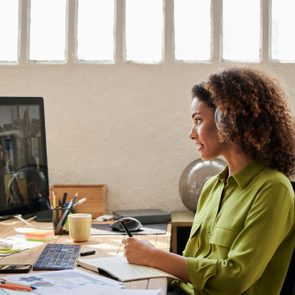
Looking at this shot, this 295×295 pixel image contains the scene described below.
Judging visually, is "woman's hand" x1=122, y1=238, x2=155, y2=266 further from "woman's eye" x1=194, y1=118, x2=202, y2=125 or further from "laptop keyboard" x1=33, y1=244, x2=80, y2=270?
"woman's eye" x1=194, y1=118, x2=202, y2=125

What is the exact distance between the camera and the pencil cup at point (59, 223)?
229 cm

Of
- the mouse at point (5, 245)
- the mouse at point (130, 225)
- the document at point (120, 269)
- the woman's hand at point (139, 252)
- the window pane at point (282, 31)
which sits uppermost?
the window pane at point (282, 31)

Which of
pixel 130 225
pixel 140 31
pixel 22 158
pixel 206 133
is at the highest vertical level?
pixel 140 31

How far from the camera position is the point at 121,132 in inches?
123

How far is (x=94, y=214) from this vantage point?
2.95 meters

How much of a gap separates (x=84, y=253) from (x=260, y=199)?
25.1 inches

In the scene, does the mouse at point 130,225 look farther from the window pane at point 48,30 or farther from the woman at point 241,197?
the window pane at point 48,30

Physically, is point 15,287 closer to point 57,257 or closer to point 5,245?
point 57,257

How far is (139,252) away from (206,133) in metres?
0.45

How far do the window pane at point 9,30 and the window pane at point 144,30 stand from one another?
25.7 inches

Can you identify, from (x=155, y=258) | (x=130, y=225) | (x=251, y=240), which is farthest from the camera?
(x=130, y=225)

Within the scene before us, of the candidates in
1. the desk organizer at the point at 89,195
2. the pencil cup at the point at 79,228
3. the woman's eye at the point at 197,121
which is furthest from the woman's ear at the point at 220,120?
the desk organizer at the point at 89,195

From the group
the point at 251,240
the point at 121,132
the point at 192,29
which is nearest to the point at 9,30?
the point at 121,132

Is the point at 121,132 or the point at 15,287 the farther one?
the point at 121,132
